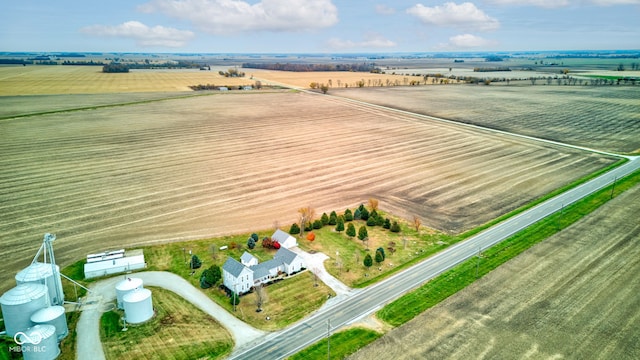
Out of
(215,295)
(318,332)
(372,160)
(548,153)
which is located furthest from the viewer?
(548,153)

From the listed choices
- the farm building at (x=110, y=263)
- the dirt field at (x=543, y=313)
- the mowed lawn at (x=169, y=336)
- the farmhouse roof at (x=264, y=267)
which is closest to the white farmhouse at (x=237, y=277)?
the farmhouse roof at (x=264, y=267)

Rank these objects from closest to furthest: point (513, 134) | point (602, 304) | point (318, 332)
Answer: point (318, 332) → point (602, 304) → point (513, 134)

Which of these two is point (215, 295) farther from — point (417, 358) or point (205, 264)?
point (417, 358)

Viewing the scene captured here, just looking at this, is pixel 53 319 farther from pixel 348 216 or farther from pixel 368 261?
pixel 348 216

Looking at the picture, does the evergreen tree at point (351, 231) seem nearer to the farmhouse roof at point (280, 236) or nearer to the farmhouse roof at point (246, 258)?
the farmhouse roof at point (280, 236)

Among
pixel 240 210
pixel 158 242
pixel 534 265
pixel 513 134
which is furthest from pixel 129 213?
pixel 513 134

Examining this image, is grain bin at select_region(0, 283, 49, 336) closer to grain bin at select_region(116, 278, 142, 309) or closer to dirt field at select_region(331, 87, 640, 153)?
grain bin at select_region(116, 278, 142, 309)

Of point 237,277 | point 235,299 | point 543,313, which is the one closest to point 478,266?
point 543,313
